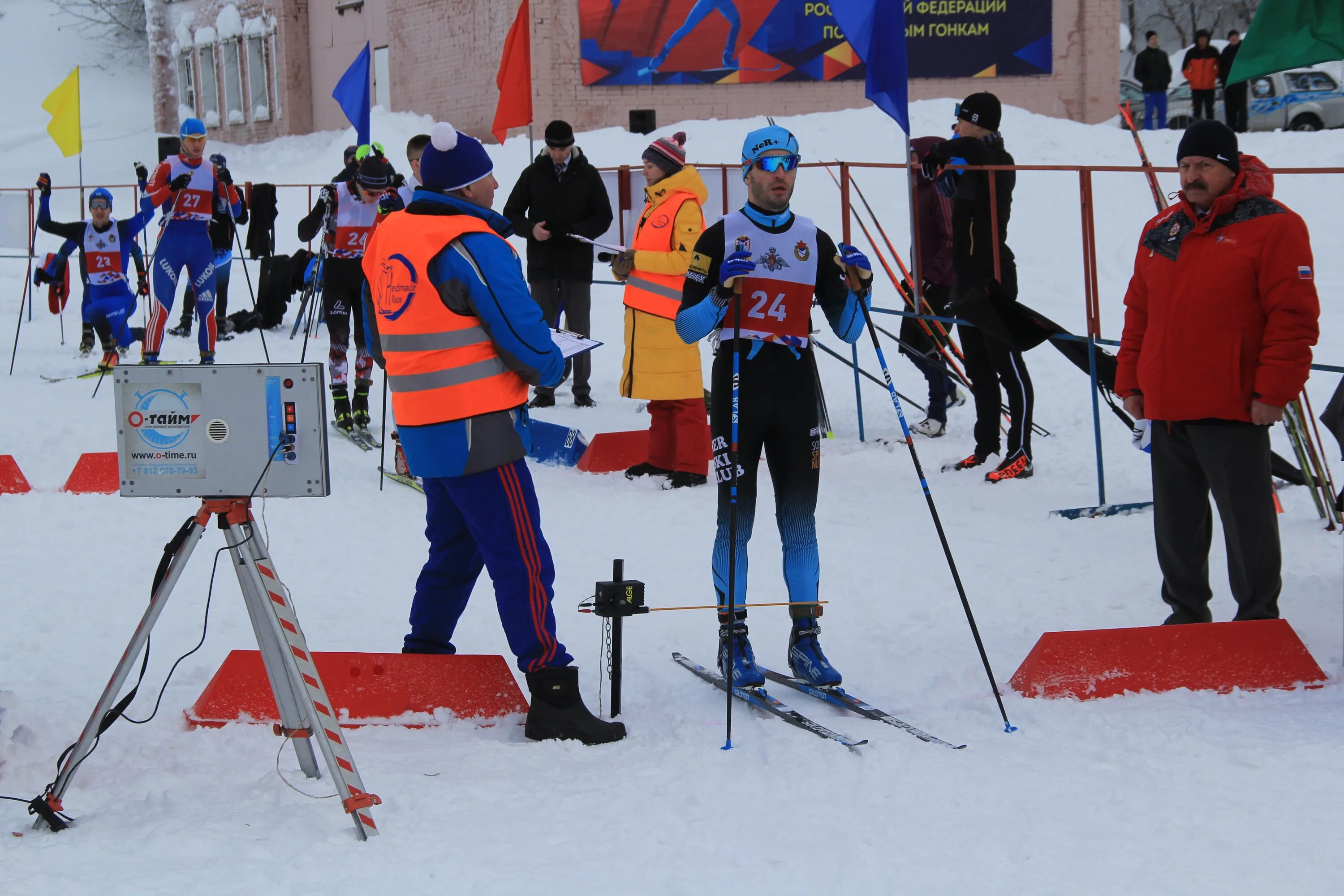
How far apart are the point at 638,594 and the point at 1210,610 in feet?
7.88

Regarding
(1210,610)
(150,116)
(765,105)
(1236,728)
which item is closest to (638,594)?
(1236,728)

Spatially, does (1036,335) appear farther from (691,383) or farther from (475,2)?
(475,2)

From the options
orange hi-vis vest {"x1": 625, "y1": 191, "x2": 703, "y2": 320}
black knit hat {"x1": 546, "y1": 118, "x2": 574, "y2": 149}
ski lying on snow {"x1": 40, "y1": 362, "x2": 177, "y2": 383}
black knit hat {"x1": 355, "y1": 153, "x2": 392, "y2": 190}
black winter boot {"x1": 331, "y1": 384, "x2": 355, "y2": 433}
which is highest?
black knit hat {"x1": 546, "y1": 118, "x2": 574, "y2": 149}

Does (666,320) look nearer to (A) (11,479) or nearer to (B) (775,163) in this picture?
(B) (775,163)

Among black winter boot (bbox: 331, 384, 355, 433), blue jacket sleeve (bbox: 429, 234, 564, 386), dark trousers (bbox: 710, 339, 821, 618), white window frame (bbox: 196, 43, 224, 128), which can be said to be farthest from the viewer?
white window frame (bbox: 196, 43, 224, 128)

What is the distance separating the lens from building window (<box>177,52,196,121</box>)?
2972 cm

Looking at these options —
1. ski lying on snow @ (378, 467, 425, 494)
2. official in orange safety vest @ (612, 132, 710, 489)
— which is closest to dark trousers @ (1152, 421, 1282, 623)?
official in orange safety vest @ (612, 132, 710, 489)

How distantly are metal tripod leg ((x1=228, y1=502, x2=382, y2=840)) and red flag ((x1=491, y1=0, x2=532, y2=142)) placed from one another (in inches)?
292

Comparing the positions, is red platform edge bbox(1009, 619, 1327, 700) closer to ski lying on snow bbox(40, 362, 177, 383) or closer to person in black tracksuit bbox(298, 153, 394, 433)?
person in black tracksuit bbox(298, 153, 394, 433)

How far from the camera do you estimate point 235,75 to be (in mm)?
28031

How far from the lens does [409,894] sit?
295cm

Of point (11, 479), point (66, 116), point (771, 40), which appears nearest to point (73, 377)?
point (66, 116)

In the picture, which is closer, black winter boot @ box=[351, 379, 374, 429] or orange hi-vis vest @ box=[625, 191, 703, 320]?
orange hi-vis vest @ box=[625, 191, 703, 320]

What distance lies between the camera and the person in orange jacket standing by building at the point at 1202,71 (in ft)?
64.2
